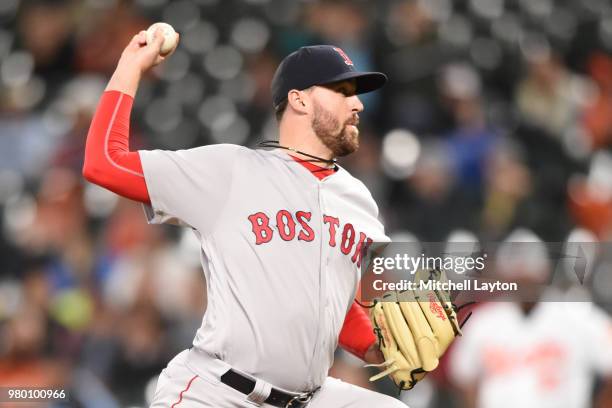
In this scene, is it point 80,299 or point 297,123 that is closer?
point 297,123

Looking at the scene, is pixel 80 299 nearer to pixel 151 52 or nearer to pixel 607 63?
pixel 151 52

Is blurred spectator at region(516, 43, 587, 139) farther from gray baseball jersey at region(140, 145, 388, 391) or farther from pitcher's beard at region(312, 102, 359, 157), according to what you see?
gray baseball jersey at region(140, 145, 388, 391)

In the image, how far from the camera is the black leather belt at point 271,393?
2049 millimetres

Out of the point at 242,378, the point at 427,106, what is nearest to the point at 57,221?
the point at 427,106

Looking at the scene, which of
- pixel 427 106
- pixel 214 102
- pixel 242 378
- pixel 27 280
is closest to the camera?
pixel 242 378

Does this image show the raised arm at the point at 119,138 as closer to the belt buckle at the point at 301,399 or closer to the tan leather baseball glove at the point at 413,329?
the belt buckle at the point at 301,399

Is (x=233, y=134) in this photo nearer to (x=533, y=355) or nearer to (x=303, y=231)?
(x=533, y=355)

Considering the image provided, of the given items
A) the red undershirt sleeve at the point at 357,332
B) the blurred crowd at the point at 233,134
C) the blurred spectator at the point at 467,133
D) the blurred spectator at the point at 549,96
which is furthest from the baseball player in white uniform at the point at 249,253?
the blurred spectator at the point at 549,96

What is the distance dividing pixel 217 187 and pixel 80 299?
245cm

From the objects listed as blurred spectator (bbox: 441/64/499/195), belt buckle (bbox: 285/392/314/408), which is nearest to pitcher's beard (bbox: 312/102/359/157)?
belt buckle (bbox: 285/392/314/408)

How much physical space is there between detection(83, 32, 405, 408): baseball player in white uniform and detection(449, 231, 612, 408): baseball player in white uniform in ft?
5.65

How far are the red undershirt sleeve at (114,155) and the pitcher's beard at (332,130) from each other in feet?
1.50

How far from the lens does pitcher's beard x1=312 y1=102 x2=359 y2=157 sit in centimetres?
229

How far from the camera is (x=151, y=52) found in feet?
7.06
